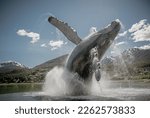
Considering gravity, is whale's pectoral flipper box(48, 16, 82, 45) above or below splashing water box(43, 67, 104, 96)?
above

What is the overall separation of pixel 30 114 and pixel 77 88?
1716mm

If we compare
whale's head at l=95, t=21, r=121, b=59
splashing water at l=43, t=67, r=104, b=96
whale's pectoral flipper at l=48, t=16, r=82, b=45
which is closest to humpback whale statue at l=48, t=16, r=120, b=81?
whale's head at l=95, t=21, r=121, b=59

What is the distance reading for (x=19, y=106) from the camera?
7648mm

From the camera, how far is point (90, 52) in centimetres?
834

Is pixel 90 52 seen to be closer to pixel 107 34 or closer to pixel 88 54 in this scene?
pixel 88 54

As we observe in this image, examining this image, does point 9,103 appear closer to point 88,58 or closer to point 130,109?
point 88,58

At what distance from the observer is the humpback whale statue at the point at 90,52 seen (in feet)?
27.0

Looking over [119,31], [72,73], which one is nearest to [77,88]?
[72,73]

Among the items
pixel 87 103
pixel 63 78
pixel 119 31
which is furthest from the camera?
pixel 63 78

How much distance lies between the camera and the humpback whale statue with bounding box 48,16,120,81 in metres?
8.24

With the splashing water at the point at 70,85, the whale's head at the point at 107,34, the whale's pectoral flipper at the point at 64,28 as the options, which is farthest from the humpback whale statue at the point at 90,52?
the whale's pectoral flipper at the point at 64,28

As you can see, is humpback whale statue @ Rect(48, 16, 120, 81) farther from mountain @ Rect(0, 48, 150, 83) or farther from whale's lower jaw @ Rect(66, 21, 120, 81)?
mountain @ Rect(0, 48, 150, 83)

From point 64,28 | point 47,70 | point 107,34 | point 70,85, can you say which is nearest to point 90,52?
point 107,34

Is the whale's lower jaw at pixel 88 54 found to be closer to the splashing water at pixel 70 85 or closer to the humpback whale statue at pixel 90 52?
the humpback whale statue at pixel 90 52
